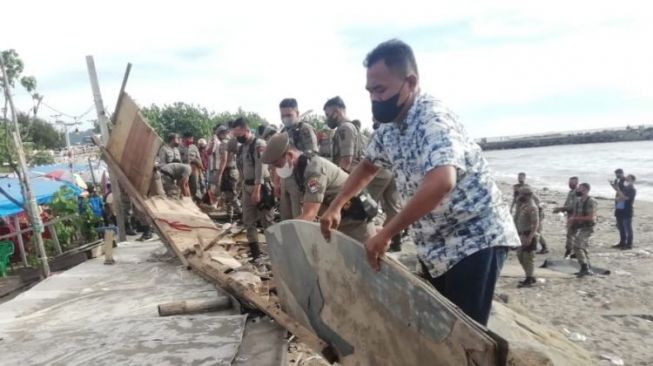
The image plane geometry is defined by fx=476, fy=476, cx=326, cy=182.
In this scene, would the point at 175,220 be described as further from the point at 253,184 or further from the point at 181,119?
the point at 181,119

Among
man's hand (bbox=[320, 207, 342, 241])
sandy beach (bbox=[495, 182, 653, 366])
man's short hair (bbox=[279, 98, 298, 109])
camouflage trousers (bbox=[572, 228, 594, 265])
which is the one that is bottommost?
sandy beach (bbox=[495, 182, 653, 366])

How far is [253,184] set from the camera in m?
5.78

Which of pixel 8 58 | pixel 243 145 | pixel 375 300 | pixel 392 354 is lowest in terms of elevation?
pixel 392 354

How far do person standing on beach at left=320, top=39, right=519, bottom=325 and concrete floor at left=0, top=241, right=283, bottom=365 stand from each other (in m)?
1.64

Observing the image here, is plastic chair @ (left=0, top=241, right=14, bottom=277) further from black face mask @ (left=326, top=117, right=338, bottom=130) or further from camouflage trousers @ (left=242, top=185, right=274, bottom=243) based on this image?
black face mask @ (left=326, top=117, right=338, bottom=130)

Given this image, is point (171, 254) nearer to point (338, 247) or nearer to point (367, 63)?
point (338, 247)

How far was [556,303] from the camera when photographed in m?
7.50

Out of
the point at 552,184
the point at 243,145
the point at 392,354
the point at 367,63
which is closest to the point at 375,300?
the point at 392,354

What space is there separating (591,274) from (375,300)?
27.3 ft

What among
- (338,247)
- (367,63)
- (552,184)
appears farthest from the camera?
(552,184)

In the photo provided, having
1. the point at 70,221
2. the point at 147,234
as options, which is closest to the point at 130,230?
the point at 70,221

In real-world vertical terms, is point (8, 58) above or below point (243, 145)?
above

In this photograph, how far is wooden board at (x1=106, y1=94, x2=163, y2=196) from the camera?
6090mm

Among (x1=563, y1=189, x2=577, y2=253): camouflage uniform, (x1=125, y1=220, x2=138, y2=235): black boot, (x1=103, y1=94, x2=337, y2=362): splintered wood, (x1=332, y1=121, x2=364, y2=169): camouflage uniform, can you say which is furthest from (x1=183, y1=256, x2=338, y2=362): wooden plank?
(x1=563, y1=189, x2=577, y2=253): camouflage uniform
